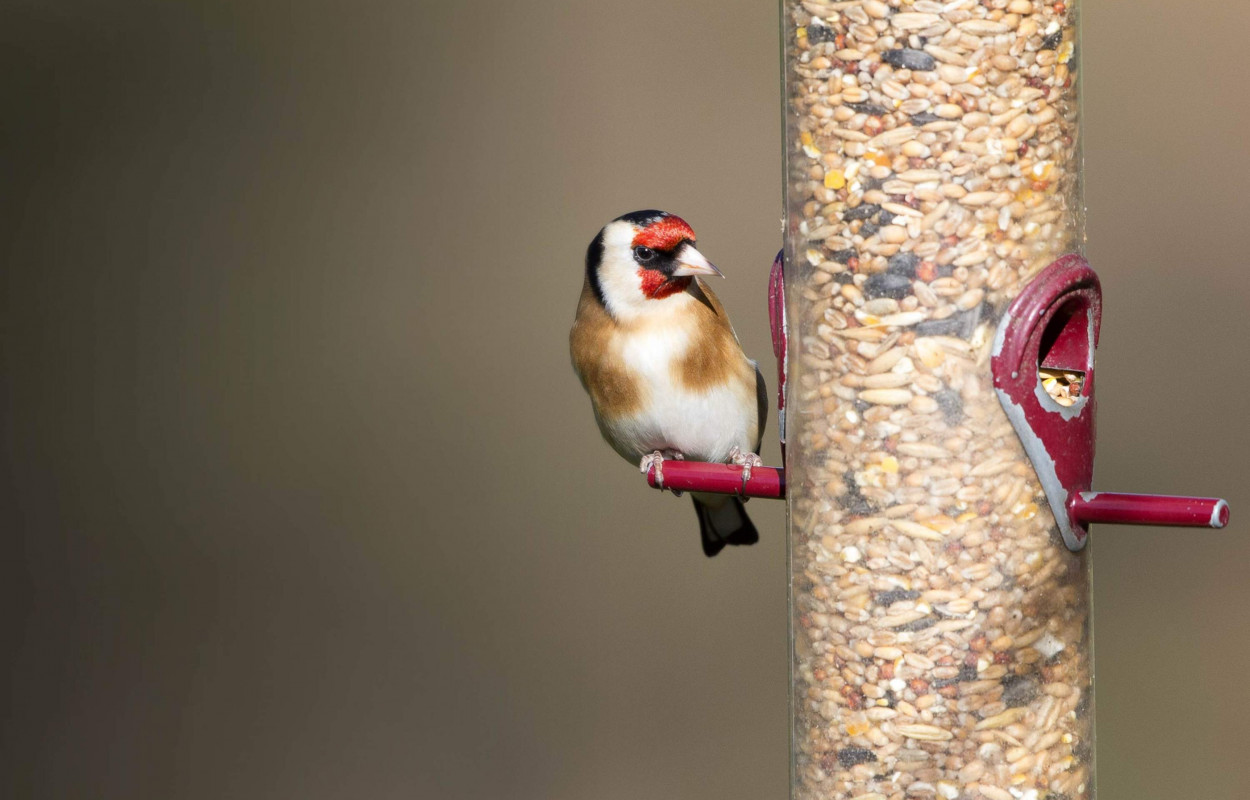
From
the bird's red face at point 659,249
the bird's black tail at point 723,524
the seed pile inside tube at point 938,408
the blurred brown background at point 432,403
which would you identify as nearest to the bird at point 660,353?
the bird's red face at point 659,249

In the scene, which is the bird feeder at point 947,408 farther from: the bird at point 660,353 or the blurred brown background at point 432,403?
the blurred brown background at point 432,403

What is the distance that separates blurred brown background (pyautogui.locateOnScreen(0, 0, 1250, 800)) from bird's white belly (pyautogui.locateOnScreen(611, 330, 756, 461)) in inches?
95.8

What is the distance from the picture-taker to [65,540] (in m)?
7.35

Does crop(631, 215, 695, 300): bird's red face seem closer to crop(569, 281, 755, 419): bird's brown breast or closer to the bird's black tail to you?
crop(569, 281, 755, 419): bird's brown breast

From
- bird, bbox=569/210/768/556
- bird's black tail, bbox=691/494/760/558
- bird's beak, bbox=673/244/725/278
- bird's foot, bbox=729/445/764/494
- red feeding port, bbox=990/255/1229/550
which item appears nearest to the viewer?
red feeding port, bbox=990/255/1229/550

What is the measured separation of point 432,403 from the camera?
7.09 m

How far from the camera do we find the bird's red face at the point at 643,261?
116 inches

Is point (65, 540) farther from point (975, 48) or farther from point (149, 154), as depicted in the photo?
point (975, 48)

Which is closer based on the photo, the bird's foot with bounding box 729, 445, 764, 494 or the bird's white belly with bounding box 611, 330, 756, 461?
the bird's white belly with bounding box 611, 330, 756, 461

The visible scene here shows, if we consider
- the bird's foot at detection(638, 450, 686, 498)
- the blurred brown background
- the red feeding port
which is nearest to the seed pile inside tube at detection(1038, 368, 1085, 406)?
the red feeding port

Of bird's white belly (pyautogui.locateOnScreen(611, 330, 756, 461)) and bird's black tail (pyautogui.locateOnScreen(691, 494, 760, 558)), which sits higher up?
bird's white belly (pyautogui.locateOnScreen(611, 330, 756, 461))

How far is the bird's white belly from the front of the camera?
119 inches

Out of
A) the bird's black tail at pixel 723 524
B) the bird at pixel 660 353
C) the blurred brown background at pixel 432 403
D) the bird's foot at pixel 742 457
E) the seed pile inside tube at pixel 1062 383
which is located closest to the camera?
the seed pile inside tube at pixel 1062 383

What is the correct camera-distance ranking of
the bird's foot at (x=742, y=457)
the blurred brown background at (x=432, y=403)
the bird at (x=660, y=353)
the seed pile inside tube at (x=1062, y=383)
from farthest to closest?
the blurred brown background at (x=432, y=403) → the bird's foot at (x=742, y=457) → the bird at (x=660, y=353) → the seed pile inside tube at (x=1062, y=383)
